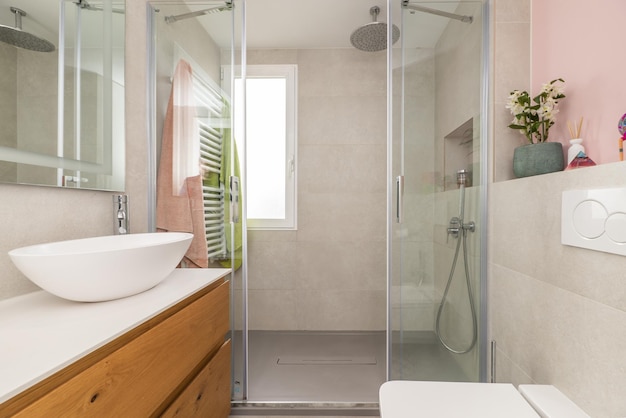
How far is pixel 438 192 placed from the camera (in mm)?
1546

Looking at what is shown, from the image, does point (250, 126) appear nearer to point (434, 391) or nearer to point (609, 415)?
point (434, 391)

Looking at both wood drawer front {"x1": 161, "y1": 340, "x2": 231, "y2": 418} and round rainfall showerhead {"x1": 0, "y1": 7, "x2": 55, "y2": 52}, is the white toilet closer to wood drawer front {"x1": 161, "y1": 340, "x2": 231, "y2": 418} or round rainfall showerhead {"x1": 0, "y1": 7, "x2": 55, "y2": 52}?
wood drawer front {"x1": 161, "y1": 340, "x2": 231, "y2": 418}

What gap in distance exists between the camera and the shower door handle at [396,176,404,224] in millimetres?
1540

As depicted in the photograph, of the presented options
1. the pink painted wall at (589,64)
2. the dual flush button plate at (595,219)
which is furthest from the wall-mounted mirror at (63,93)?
the pink painted wall at (589,64)

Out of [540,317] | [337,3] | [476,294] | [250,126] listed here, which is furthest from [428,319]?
[337,3]

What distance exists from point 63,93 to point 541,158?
1.87 meters

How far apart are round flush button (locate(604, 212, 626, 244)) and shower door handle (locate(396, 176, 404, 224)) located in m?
0.81

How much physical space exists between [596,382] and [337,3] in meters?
2.25

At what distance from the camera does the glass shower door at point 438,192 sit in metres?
1.53

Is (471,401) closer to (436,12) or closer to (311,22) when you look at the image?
(436,12)

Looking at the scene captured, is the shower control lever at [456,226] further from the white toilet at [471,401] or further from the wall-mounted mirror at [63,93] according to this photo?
the wall-mounted mirror at [63,93]

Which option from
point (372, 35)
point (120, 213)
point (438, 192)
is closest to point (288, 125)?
point (372, 35)

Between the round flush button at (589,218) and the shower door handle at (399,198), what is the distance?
0.71 m

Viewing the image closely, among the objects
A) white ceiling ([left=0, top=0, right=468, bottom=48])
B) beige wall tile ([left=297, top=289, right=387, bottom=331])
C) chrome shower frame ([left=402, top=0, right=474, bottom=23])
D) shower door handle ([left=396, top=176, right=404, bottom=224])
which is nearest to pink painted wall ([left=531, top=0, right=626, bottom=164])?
chrome shower frame ([left=402, top=0, right=474, bottom=23])
